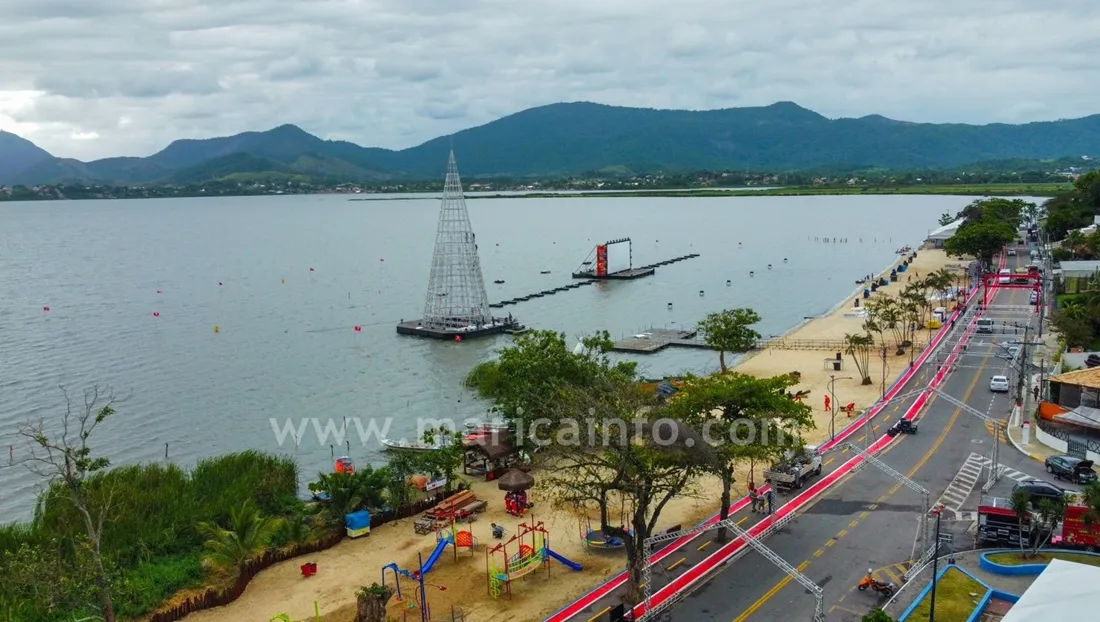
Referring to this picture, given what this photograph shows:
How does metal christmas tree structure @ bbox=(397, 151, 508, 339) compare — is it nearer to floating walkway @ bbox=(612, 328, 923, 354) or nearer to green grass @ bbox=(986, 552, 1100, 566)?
floating walkway @ bbox=(612, 328, 923, 354)

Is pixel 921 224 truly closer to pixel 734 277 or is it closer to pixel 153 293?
pixel 734 277

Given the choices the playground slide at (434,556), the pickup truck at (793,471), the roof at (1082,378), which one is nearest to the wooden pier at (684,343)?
the roof at (1082,378)

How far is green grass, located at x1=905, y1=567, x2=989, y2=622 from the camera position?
2062 cm

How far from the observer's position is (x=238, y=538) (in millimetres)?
26922

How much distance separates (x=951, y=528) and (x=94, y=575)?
2619 centimetres

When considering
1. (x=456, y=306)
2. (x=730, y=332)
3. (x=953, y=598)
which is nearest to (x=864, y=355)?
(x=730, y=332)

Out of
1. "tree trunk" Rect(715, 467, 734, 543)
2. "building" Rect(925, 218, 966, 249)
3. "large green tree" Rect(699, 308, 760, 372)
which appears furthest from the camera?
"building" Rect(925, 218, 966, 249)

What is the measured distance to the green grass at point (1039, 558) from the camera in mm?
23203

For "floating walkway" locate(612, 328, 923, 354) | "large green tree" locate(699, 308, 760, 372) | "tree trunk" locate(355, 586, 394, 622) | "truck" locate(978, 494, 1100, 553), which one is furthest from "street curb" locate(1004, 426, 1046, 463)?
"tree trunk" locate(355, 586, 394, 622)

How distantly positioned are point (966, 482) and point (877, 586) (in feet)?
34.6

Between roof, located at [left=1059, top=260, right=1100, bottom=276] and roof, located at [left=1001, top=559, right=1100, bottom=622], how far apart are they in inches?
2218

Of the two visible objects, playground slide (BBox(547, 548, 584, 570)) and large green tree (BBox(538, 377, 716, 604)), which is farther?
playground slide (BBox(547, 548, 584, 570))

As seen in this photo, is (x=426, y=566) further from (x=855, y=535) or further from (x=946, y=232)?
(x=946, y=232)

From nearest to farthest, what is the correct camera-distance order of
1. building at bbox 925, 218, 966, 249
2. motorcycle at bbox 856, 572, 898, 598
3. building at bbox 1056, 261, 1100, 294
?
1. motorcycle at bbox 856, 572, 898, 598
2. building at bbox 1056, 261, 1100, 294
3. building at bbox 925, 218, 966, 249
